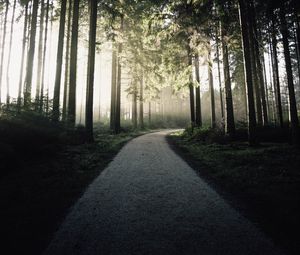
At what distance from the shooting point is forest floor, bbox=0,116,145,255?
3.68 m

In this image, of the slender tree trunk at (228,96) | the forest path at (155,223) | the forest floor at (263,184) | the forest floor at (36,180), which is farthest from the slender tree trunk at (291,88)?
the forest floor at (36,180)

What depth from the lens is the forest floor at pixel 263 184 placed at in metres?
3.83

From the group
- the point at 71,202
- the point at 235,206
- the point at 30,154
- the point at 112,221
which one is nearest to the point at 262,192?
the point at 235,206

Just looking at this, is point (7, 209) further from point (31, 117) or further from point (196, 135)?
point (196, 135)

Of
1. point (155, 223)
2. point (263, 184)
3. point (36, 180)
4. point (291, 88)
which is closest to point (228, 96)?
point (291, 88)

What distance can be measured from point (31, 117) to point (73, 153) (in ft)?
8.10

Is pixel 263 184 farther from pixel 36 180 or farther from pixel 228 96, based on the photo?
pixel 228 96

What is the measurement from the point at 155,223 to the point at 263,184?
3.66 meters

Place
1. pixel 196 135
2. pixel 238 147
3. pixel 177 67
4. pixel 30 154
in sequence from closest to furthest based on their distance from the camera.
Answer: pixel 30 154, pixel 238 147, pixel 177 67, pixel 196 135

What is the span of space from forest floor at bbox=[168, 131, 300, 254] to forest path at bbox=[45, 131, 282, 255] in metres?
0.33

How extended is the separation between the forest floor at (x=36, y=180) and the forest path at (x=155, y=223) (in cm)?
35

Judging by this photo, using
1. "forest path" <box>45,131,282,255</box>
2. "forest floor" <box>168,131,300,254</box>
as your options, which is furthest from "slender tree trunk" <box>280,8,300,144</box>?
"forest path" <box>45,131,282,255</box>

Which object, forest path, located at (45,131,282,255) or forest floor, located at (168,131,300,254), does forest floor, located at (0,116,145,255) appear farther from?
forest floor, located at (168,131,300,254)

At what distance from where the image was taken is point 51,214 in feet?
14.4
